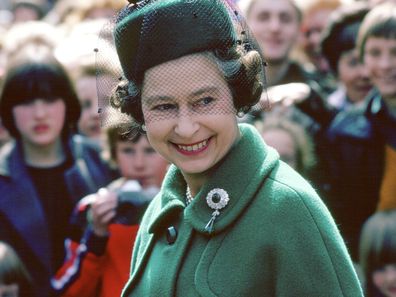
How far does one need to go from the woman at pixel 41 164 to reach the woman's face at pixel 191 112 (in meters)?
2.14

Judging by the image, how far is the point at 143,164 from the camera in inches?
187

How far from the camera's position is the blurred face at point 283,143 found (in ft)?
15.3

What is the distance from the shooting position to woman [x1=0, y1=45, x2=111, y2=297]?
4754mm

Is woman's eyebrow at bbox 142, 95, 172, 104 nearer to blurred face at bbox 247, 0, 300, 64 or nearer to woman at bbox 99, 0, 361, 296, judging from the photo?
woman at bbox 99, 0, 361, 296

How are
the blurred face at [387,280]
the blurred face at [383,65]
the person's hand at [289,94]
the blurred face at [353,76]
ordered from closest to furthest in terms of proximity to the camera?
the blurred face at [387,280] < the blurred face at [383,65] < the person's hand at [289,94] < the blurred face at [353,76]

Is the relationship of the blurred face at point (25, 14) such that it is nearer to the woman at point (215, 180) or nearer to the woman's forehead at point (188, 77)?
the woman at point (215, 180)

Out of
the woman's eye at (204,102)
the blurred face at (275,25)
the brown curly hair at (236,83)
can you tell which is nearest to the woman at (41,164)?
the blurred face at (275,25)

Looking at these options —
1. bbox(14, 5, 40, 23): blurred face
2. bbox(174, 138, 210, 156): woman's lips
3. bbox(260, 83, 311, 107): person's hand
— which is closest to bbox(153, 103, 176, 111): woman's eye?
bbox(174, 138, 210, 156): woman's lips

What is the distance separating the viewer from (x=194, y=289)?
264 cm

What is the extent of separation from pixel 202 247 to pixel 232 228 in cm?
12

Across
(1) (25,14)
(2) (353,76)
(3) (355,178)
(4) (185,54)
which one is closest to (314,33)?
(2) (353,76)

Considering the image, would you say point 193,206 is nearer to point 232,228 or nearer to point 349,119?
point 232,228

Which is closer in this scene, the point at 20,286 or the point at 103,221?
the point at 103,221

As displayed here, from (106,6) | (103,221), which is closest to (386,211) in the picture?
(103,221)
